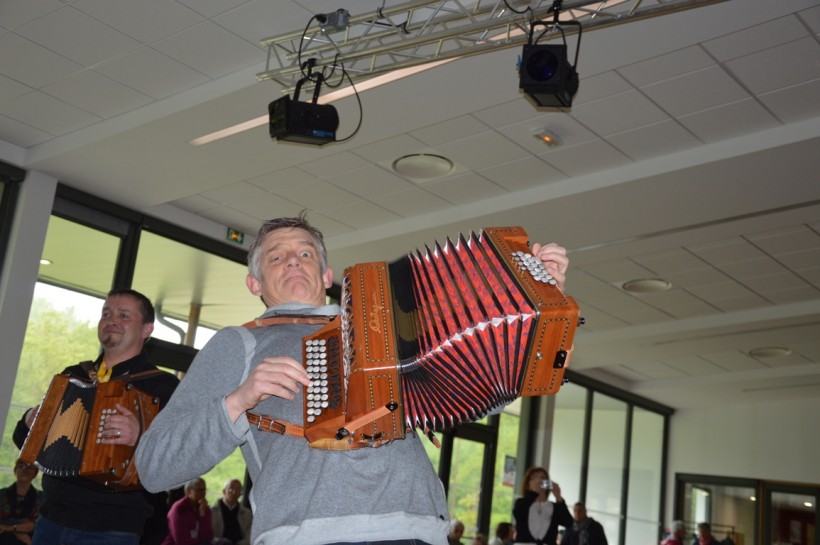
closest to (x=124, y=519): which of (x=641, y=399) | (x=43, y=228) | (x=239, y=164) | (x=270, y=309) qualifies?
(x=270, y=309)

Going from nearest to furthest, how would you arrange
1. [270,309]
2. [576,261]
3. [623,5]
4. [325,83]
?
1. [270,309]
2. [623,5]
3. [325,83]
4. [576,261]

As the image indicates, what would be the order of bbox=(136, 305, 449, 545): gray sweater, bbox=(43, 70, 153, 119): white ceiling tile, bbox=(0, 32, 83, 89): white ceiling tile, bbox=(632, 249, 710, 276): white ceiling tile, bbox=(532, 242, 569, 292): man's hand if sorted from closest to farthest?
1. bbox=(136, 305, 449, 545): gray sweater
2. bbox=(532, 242, 569, 292): man's hand
3. bbox=(0, 32, 83, 89): white ceiling tile
4. bbox=(43, 70, 153, 119): white ceiling tile
5. bbox=(632, 249, 710, 276): white ceiling tile

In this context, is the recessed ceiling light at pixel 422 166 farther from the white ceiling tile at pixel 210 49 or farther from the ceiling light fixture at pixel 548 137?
the white ceiling tile at pixel 210 49

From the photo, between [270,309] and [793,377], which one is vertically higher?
[793,377]

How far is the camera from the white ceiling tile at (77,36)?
5301mm

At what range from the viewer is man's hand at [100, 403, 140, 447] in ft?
9.36

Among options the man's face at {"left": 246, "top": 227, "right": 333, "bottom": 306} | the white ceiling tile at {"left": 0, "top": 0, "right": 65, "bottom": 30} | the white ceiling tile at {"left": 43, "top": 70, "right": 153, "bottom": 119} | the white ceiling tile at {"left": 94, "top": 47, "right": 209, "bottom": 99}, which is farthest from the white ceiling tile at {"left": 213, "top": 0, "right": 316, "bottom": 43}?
the man's face at {"left": 246, "top": 227, "right": 333, "bottom": 306}

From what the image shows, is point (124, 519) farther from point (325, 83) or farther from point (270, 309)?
point (325, 83)

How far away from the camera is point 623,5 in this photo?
4852 millimetres

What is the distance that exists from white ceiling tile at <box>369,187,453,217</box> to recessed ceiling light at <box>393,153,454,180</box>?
286 millimetres

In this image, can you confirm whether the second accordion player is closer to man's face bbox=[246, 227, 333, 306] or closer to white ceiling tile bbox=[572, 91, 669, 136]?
man's face bbox=[246, 227, 333, 306]

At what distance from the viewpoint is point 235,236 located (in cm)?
862

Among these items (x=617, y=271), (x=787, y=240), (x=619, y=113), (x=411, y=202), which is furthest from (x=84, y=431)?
(x=617, y=271)

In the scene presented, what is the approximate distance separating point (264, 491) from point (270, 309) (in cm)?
39
